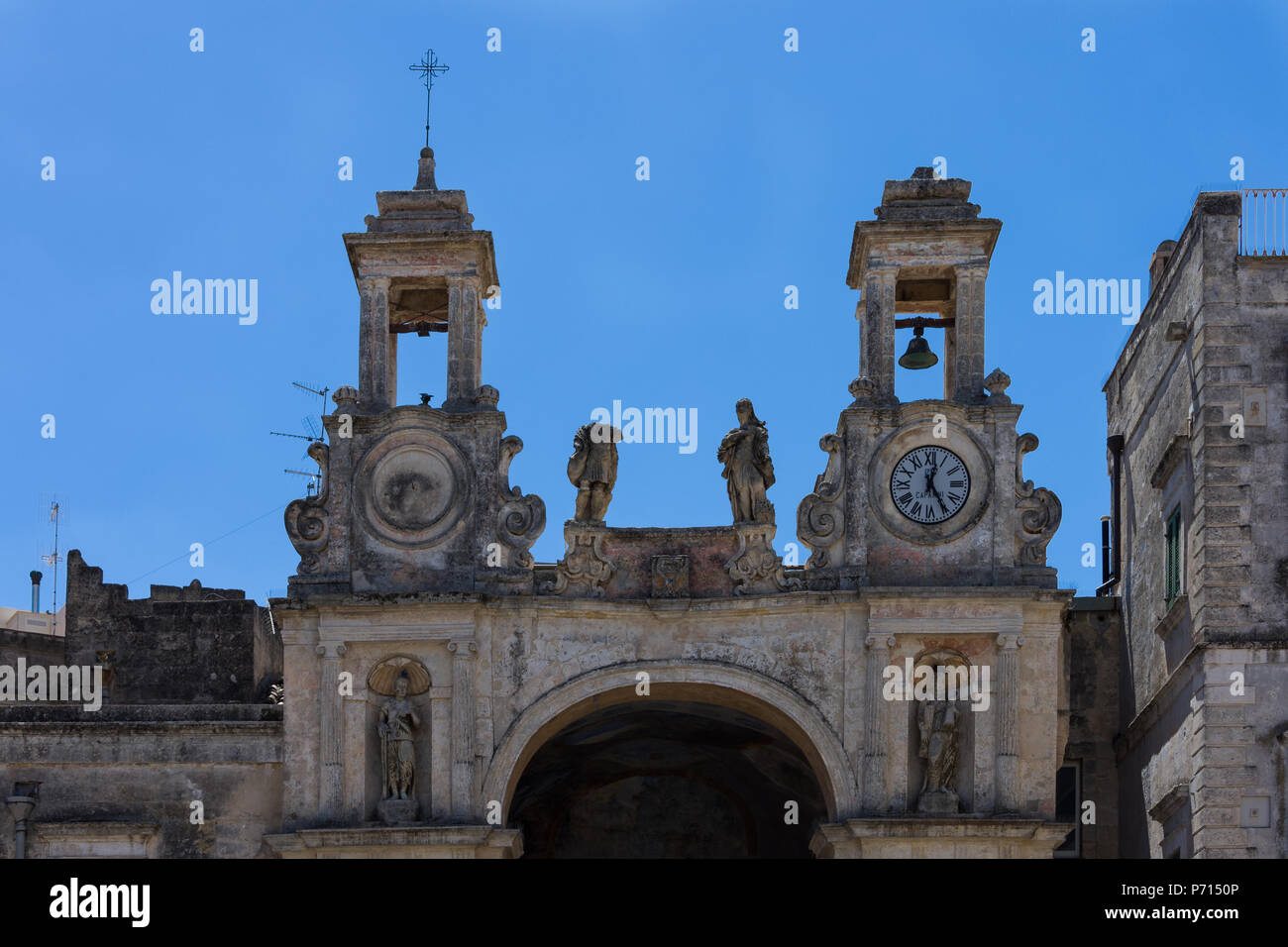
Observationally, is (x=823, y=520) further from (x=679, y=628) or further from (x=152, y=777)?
(x=152, y=777)

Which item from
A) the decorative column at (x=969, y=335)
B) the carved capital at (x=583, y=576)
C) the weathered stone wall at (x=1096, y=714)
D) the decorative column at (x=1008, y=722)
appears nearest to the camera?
the decorative column at (x=1008, y=722)

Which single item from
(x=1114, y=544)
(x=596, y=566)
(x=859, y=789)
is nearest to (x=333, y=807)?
(x=596, y=566)

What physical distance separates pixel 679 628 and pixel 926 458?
3904 mm

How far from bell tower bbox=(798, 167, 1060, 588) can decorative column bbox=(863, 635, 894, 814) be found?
34.4 inches

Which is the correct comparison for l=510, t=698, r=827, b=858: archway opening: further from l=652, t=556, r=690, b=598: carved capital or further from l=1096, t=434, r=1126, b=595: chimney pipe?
l=1096, t=434, r=1126, b=595: chimney pipe

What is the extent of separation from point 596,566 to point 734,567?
1773mm

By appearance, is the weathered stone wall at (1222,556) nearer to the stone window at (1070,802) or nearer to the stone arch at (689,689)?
the stone window at (1070,802)

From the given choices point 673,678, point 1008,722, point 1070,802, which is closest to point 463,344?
point 673,678

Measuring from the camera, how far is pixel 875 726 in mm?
33750

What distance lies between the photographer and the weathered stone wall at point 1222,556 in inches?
1294

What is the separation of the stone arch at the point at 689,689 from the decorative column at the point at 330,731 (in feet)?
6.14

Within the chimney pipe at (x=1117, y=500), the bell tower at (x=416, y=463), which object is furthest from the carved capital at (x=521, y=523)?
the chimney pipe at (x=1117, y=500)
